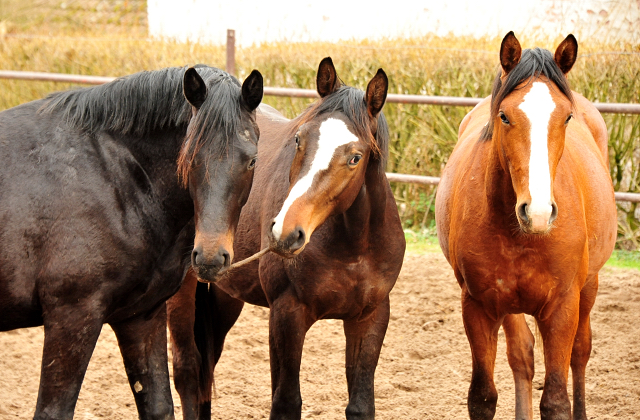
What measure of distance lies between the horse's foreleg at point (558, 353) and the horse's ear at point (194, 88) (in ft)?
5.76

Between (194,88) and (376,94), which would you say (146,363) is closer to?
(194,88)

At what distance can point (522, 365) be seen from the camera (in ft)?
12.0

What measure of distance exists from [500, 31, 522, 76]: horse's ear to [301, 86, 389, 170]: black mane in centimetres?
57

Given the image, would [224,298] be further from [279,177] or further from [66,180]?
[66,180]

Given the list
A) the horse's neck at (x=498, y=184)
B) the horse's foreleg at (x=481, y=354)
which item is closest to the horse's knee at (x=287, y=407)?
the horse's foreleg at (x=481, y=354)

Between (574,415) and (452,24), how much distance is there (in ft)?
27.9

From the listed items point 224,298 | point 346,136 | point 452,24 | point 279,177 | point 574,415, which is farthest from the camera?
point 452,24

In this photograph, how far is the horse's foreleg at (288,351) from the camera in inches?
117

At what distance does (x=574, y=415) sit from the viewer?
11.6 feet

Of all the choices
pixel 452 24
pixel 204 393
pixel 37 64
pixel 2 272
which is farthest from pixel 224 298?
pixel 452 24

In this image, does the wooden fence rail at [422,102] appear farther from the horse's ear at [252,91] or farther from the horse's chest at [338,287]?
the horse's ear at [252,91]

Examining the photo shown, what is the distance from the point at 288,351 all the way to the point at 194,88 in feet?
3.95

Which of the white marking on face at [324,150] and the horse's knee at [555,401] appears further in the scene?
the horse's knee at [555,401]

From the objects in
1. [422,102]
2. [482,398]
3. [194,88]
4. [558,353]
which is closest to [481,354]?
[482,398]
